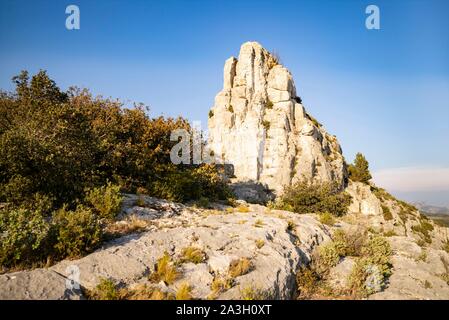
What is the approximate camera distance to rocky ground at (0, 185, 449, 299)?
A: 8.20 metres

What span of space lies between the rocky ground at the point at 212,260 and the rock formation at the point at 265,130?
73.3ft

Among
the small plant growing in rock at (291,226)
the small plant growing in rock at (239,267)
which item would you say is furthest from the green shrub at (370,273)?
the small plant growing in rock at (239,267)

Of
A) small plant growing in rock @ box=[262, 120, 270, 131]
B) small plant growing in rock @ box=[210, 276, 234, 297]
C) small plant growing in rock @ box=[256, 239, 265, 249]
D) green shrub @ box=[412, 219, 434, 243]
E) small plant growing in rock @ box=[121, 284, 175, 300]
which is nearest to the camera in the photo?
small plant growing in rock @ box=[121, 284, 175, 300]

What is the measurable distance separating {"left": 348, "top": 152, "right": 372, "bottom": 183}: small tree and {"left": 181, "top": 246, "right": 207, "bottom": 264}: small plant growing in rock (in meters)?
45.8

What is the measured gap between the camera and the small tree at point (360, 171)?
51.8 metres

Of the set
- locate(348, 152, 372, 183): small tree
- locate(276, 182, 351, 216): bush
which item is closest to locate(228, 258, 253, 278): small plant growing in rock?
locate(276, 182, 351, 216): bush

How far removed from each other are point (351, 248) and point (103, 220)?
11150 mm

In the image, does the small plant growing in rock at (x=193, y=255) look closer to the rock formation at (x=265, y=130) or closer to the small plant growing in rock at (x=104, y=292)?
the small plant growing in rock at (x=104, y=292)

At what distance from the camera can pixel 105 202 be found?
505 inches

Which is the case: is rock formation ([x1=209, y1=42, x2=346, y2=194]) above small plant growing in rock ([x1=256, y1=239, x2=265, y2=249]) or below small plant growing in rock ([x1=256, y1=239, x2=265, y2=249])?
above

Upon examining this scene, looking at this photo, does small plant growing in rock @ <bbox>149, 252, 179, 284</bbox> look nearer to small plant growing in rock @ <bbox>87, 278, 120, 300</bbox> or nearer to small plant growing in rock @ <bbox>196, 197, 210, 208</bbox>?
small plant growing in rock @ <bbox>87, 278, 120, 300</bbox>
